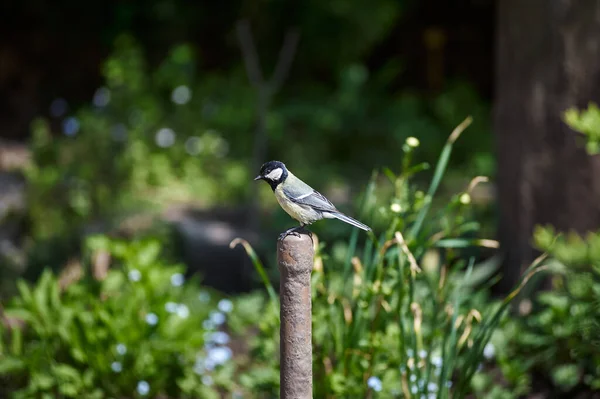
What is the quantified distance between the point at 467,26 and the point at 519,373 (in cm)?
709

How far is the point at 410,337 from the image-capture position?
266 centimetres

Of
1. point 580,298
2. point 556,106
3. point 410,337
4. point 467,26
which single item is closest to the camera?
point 410,337

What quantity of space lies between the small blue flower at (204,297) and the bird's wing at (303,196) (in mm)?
1955

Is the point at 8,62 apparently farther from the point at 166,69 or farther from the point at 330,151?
the point at 330,151

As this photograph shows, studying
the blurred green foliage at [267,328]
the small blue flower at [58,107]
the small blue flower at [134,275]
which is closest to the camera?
the blurred green foliage at [267,328]

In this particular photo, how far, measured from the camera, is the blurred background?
10.4 ft

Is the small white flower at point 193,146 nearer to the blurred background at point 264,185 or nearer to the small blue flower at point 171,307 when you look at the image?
the blurred background at point 264,185

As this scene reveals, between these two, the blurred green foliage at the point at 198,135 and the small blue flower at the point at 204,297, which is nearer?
the small blue flower at the point at 204,297

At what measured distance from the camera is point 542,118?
399 centimetres

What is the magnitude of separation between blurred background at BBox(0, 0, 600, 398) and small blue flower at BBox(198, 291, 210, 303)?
0.6 inches

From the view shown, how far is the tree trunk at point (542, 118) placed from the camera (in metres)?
3.75

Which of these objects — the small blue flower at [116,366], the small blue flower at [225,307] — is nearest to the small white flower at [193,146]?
the small blue flower at [225,307]

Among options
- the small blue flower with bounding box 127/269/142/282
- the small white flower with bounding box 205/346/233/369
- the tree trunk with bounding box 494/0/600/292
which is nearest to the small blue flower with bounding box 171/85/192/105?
the tree trunk with bounding box 494/0/600/292

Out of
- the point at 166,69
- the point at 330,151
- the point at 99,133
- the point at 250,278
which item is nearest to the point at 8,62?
the point at 166,69
